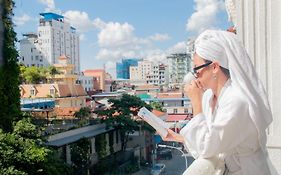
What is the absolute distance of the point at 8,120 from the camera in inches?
293

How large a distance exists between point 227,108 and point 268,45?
2.14 feet

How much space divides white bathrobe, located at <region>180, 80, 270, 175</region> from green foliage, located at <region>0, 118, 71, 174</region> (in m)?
5.56

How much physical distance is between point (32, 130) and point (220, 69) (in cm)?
660

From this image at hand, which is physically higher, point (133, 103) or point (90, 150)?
point (133, 103)

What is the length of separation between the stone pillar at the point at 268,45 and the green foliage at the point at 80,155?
9.50 metres

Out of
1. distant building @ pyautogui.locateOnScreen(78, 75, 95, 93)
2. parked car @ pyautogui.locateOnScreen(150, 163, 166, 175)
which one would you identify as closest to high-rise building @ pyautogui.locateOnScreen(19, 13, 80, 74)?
distant building @ pyautogui.locateOnScreen(78, 75, 95, 93)

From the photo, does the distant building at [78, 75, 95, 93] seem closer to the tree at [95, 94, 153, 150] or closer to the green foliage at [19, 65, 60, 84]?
the green foliage at [19, 65, 60, 84]

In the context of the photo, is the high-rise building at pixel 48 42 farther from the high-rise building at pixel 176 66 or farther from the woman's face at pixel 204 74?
the woman's face at pixel 204 74

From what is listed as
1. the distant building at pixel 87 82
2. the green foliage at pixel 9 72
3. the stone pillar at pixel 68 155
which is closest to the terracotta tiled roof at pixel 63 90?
the stone pillar at pixel 68 155

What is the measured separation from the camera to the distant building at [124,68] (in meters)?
68.5

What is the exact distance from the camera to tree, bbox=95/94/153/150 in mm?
12797

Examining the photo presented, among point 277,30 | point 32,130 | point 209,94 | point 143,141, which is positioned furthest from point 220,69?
point 143,141

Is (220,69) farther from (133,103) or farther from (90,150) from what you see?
(133,103)

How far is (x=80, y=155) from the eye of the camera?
10.8 m
